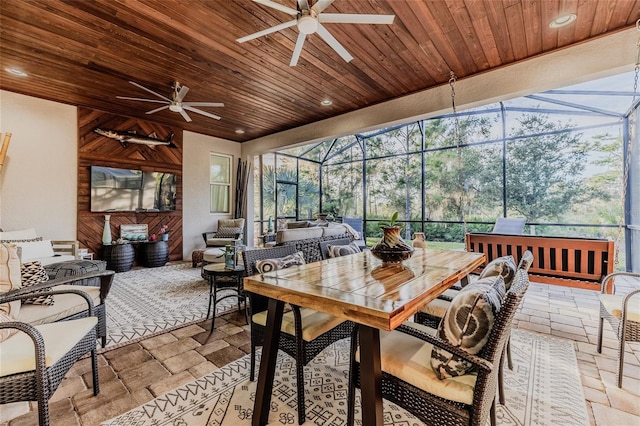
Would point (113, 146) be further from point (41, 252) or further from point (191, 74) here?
point (191, 74)

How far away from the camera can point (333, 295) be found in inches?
49.6

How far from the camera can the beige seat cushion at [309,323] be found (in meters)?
1.64

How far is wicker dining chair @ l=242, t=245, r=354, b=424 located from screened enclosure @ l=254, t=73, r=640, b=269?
3.21m

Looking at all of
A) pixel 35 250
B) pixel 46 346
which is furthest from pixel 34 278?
pixel 35 250

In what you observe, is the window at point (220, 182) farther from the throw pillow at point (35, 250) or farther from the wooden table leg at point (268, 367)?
the wooden table leg at point (268, 367)

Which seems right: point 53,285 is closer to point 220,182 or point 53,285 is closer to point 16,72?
point 16,72

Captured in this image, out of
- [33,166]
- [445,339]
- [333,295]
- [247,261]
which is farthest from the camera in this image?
[33,166]

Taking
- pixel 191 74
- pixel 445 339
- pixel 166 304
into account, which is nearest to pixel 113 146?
pixel 191 74

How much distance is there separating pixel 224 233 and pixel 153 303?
3.05 metres

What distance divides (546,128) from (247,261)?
667cm

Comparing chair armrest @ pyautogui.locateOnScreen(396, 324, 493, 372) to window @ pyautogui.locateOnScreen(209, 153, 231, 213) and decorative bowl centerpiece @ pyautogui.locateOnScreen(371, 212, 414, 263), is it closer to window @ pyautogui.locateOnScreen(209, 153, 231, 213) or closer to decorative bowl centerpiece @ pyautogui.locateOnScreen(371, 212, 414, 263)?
decorative bowl centerpiece @ pyautogui.locateOnScreen(371, 212, 414, 263)

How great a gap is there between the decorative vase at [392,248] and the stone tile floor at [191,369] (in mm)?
1356

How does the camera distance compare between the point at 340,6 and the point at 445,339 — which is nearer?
the point at 445,339

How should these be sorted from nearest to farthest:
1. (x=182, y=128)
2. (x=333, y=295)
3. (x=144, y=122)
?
1. (x=333, y=295)
2. (x=144, y=122)
3. (x=182, y=128)
